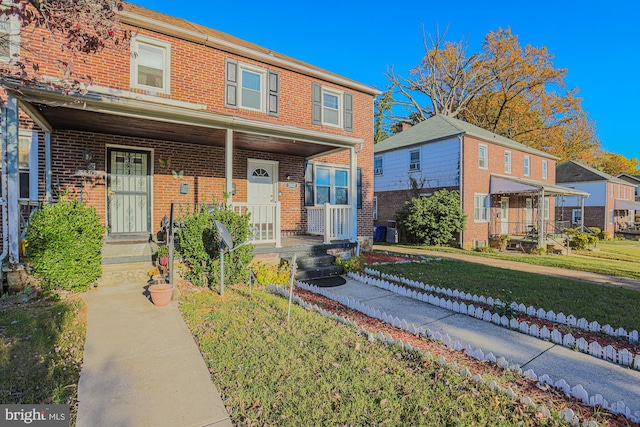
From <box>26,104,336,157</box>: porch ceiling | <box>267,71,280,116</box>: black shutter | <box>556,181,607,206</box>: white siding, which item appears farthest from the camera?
<box>556,181,607,206</box>: white siding

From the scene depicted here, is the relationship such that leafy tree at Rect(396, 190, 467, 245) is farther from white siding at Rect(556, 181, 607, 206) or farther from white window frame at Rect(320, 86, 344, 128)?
white siding at Rect(556, 181, 607, 206)

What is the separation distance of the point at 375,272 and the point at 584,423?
17.9 ft

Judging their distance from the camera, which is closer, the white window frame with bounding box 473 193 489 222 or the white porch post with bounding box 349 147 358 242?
the white porch post with bounding box 349 147 358 242

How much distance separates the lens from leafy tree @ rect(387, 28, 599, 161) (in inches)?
1114

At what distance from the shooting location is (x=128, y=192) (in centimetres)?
803

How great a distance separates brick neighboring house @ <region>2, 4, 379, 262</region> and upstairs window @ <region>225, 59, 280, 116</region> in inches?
1.2

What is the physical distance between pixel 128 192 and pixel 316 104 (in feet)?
20.8

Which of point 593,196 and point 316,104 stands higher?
point 316,104

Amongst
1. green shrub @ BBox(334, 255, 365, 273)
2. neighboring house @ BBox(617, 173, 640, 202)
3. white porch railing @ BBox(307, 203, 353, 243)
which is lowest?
green shrub @ BBox(334, 255, 365, 273)

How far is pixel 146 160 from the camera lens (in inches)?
325

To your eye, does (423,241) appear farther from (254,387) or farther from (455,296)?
(254,387)

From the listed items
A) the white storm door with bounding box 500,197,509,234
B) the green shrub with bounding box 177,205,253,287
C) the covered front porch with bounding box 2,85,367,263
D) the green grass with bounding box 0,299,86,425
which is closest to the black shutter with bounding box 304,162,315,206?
the covered front porch with bounding box 2,85,367,263

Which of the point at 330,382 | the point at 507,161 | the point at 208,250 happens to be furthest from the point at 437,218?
the point at 330,382

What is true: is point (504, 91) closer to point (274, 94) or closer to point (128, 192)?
point (274, 94)
